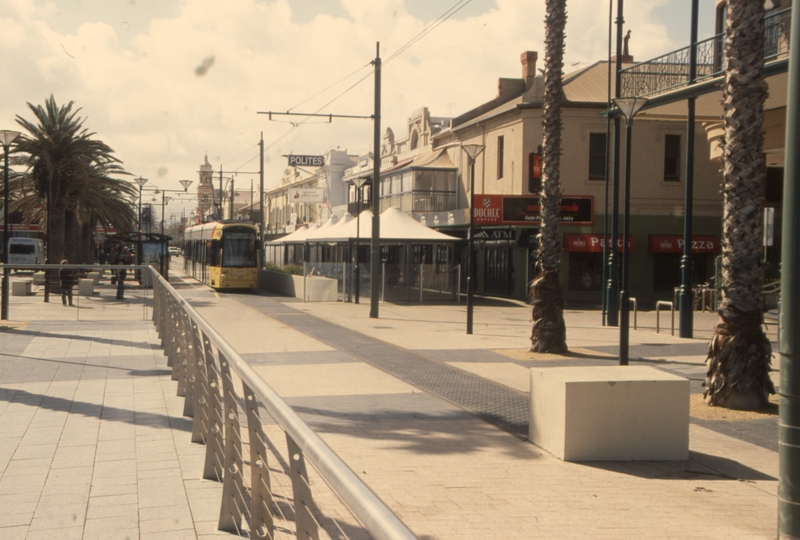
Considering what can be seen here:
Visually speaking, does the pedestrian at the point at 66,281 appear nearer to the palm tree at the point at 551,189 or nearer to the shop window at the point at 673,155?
the palm tree at the point at 551,189

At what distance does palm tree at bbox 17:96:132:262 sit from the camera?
32.4 metres

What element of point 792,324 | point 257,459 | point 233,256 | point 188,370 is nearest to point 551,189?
point 188,370

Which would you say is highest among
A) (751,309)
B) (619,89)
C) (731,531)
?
(619,89)

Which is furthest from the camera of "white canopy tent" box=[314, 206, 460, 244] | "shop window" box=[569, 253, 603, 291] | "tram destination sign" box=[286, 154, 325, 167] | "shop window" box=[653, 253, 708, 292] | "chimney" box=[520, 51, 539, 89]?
"tram destination sign" box=[286, 154, 325, 167]

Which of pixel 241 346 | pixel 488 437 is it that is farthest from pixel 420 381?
pixel 241 346

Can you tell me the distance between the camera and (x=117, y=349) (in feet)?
47.9

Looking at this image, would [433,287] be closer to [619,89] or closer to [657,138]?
[657,138]

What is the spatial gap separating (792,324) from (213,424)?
3790 mm

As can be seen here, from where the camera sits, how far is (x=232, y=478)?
491 centimetres

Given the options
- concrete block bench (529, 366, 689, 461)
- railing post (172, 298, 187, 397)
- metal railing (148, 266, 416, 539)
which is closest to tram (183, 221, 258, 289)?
railing post (172, 298, 187, 397)

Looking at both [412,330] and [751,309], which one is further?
[412,330]

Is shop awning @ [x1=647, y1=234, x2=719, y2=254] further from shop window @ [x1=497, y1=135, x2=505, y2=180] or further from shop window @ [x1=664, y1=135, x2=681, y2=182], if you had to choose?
shop window @ [x1=497, y1=135, x2=505, y2=180]

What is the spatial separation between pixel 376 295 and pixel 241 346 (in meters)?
9.04

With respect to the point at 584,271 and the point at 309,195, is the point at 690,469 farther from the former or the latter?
the point at 309,195
